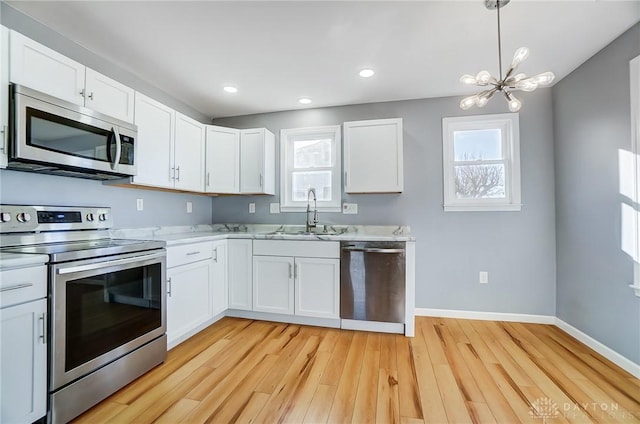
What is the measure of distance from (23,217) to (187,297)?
120 cm

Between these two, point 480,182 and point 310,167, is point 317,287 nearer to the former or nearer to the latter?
point 310,167

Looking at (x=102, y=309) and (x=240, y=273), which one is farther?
(x=240, y=273)

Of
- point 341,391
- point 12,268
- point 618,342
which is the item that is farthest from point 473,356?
point 12,268

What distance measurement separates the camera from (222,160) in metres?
3.16

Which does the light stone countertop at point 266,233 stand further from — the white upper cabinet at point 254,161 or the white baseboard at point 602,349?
the white baseboard at point 602,349

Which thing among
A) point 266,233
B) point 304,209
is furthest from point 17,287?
point 304,209

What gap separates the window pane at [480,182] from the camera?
293 cm

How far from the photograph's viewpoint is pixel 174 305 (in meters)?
2.23

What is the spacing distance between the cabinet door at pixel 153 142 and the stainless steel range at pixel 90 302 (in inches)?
19.6

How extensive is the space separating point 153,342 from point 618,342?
3405 mm

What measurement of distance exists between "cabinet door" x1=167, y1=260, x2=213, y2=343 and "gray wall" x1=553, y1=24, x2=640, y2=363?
334 cm

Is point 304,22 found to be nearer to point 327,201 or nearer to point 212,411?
point 327,201

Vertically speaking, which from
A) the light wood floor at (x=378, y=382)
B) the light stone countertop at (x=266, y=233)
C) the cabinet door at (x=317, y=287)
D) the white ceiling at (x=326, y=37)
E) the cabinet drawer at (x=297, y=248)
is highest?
the white ceiling at (x=326, y=37)

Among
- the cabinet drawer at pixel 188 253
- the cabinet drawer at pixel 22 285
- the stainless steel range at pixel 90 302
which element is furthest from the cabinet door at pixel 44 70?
the cabinet drawer at pixel 188 253
